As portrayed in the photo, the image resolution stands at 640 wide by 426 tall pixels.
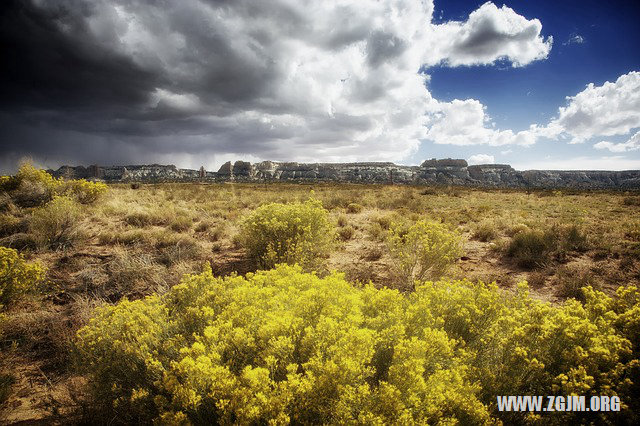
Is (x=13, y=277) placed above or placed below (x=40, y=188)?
below

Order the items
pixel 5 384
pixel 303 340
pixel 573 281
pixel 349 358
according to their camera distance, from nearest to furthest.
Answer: pixel 349 358
pixel 303 340
pixel 5 384
pixel 573 281

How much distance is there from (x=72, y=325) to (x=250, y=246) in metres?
3.62

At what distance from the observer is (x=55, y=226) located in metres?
8.03

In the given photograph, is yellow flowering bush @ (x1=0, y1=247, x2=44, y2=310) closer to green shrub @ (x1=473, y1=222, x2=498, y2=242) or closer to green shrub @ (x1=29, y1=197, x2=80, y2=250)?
green shrub @ (x1=29, y1=197, x2=80, y2=250)

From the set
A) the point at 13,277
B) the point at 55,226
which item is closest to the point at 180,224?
the point at 55,226

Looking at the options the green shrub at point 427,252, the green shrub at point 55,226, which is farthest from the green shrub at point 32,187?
the green shrub at point 427,252

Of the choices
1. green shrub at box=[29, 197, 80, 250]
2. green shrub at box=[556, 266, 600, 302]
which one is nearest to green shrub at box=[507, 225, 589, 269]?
green shrub at box=[556, 266, 600, 302]

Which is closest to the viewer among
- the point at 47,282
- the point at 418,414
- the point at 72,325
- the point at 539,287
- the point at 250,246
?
the point at 418,414

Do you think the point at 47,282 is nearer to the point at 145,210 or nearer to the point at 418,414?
the point at 145,210

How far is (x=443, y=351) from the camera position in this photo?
272 cm

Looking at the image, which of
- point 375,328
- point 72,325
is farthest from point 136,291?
point 375,328

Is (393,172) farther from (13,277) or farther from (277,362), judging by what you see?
(277,362)

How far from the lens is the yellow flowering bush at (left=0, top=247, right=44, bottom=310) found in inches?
192

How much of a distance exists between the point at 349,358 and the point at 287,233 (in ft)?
15.7
